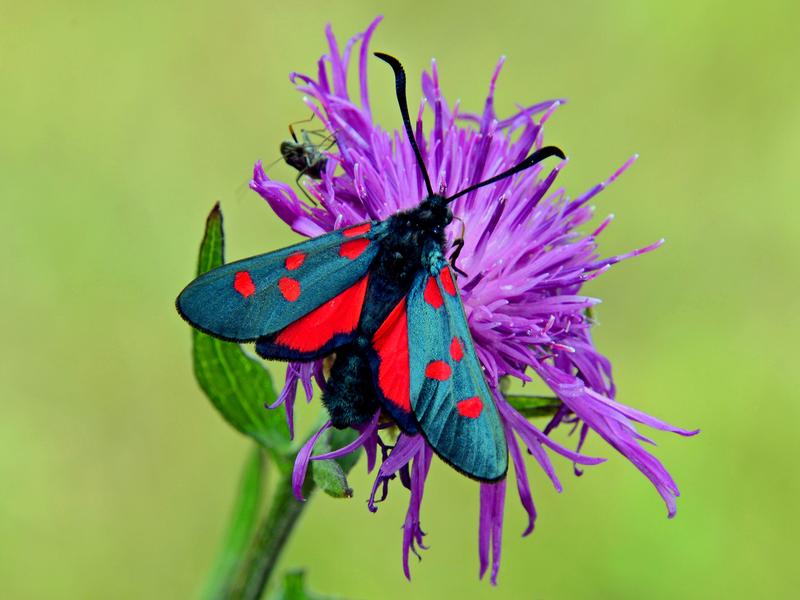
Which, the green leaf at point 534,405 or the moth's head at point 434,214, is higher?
the moth's head at point 434,214

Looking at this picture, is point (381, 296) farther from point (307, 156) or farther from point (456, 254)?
point (307, 156)

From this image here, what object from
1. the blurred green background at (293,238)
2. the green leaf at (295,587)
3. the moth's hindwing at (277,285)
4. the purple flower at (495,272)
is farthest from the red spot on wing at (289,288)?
the blurred green background at (293,238)

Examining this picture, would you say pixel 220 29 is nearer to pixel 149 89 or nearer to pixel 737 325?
pixel 149 89

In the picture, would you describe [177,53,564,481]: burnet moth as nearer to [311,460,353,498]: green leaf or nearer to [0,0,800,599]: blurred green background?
[311,460,353,498]: green leaf

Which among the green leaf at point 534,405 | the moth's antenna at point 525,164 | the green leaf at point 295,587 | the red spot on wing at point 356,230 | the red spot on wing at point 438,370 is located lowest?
the green leaf at point 295,587

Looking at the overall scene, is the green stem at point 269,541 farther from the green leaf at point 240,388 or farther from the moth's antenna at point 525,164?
the moth's antenna at point 525,164

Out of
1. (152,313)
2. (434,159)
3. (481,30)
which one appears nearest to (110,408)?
(152,313)

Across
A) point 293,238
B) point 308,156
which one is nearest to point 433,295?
point 308,156
